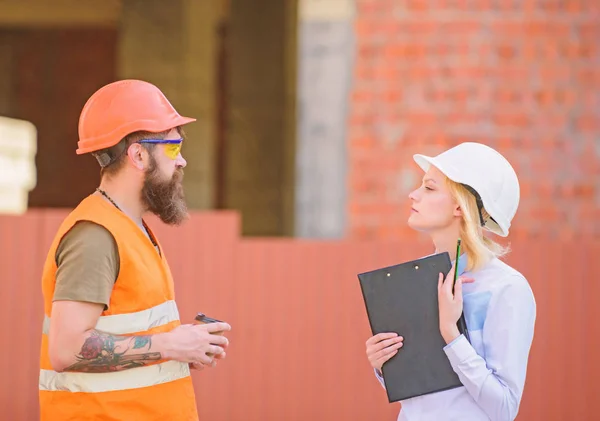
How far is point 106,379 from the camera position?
3.04 m

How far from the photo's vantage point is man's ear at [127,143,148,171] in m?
3.18

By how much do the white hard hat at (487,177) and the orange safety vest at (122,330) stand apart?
942mm

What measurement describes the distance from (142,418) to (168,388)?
12 centimetres

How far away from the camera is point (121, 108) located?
3.15 m

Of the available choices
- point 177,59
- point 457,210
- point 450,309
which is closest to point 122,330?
point 450,309

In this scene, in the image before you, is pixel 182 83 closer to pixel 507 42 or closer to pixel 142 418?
pixel 507 42

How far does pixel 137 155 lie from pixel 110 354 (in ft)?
2.10

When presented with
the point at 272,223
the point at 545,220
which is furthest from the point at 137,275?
the point at 272,223

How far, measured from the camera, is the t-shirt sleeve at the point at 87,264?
2.88 m

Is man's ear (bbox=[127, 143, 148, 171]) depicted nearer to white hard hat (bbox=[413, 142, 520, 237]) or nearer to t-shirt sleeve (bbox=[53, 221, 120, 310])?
t-shirt sleeve (bbox=[53, 221, 120, 310])

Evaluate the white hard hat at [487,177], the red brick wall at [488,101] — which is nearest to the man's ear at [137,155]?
the white hard hat at [487,177]

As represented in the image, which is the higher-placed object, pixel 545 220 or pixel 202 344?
pixel 545 220

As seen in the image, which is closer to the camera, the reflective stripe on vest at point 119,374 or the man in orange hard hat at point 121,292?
the man in orange hard hat at point 121,292

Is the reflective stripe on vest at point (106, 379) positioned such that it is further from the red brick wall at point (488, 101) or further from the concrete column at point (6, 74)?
the concrete column at point (6, 74)
